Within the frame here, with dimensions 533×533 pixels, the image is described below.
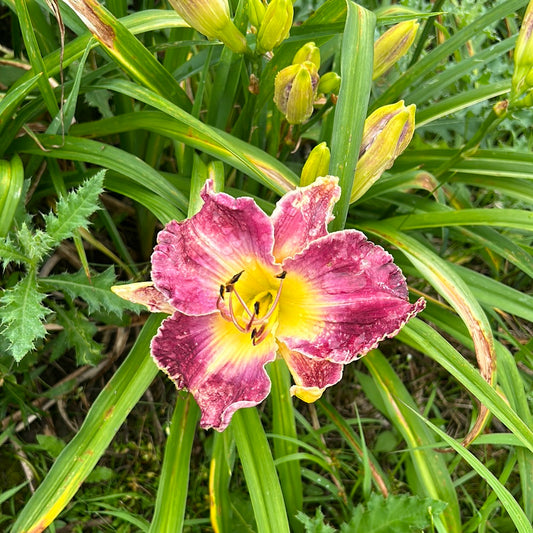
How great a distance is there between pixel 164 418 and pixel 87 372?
0.25 metres

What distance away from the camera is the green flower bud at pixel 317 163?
1.06 metres

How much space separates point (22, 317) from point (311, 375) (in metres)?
0.52

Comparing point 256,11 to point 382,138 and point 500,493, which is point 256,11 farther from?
point 500,493

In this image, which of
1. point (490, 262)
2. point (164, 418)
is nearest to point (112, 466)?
point (164, 418)

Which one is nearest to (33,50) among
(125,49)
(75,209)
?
(125,49)

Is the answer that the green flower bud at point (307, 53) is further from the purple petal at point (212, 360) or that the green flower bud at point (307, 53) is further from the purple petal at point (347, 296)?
the purple petal at point (212, 360)

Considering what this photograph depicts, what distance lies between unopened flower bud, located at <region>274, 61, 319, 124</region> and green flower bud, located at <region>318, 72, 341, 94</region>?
5 centimetres

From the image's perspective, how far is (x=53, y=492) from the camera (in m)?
1.06

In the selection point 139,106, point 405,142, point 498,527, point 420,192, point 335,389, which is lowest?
point 498,527

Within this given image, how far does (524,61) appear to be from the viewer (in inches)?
44.6

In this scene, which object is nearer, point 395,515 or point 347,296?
point 347,296

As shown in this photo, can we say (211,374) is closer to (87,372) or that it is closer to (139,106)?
(87,372)

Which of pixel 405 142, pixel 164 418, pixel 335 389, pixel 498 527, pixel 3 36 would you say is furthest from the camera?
pixel 3 36

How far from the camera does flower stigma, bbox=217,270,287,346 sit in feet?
3.14
